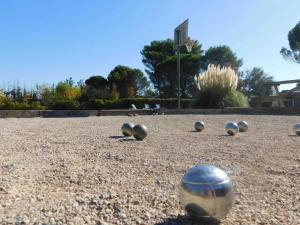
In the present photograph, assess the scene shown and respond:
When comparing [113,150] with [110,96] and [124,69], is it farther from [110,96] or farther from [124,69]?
[124,69]

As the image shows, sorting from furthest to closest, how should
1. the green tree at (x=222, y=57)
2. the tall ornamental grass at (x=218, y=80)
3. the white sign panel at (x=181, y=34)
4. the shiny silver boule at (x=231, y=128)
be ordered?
1. the green tree at (x=222, y=57)
2. the white sign panel at (x=181, y=34)
3. the tall ornamental grass at (x=218, y=80)
4. the shiny silver boule at (x=231, y=128)

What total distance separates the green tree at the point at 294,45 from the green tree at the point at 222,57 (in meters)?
7.68

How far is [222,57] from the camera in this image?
4653 cm

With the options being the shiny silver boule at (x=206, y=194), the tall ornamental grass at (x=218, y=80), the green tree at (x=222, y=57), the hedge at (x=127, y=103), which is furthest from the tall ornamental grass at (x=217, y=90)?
the green tree at (x=222, y=57)

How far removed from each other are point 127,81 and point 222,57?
1220 cm

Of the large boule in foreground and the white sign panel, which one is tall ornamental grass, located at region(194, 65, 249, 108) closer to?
the white sign panel

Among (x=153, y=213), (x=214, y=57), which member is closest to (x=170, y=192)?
(x=153, y=213)

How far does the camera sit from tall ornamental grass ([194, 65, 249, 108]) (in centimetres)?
1994

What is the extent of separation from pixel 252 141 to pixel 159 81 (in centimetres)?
3527

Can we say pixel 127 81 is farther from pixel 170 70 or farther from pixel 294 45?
pixel 294 45

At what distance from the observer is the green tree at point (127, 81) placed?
37.9 meters

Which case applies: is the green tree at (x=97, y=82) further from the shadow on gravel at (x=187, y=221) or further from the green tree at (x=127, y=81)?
the shadow on gravel at (x=187, y=221)

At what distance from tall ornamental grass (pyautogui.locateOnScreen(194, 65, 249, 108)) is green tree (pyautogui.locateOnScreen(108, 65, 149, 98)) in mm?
16627

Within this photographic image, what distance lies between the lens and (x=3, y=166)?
15.8ft
